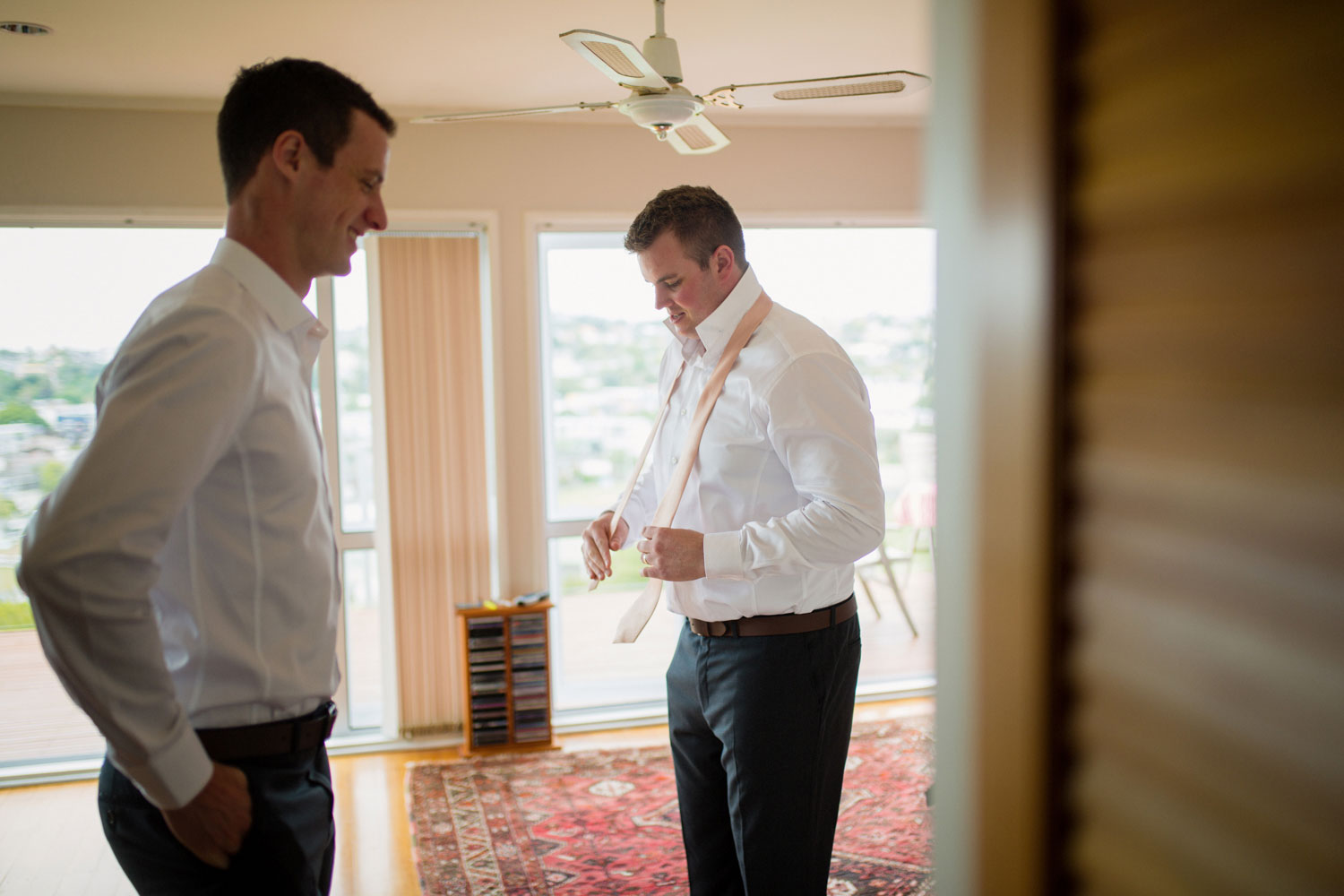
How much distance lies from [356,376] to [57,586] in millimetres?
3947

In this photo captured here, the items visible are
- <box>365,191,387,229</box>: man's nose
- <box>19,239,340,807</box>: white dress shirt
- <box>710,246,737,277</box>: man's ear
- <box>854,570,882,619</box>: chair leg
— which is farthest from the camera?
<box>854,570,882,619</box>: chair leg

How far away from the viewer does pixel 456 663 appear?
191 inches

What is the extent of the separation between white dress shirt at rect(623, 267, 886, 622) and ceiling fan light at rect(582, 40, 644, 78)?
2.16ft

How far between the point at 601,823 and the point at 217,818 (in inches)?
111

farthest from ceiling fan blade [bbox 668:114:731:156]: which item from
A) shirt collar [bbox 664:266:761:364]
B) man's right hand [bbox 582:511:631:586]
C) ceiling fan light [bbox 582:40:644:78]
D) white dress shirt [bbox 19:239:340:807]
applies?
white dress shirt [bbox 19:239:340:807]

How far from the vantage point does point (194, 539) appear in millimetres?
1150

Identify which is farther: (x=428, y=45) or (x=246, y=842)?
(x=428, y=45)

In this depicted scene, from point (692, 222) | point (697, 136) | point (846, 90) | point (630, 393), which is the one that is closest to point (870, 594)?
point (630, 393)

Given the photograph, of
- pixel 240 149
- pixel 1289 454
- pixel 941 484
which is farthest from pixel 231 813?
pixel 1289 454

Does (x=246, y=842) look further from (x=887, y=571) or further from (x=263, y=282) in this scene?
(x=887, y=571)

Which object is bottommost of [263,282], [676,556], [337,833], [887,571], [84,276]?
[337,833]

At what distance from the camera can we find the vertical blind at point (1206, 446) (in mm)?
310

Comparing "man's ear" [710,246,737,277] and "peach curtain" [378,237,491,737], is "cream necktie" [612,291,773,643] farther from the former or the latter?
"peach curtain" [378,237,491,737]

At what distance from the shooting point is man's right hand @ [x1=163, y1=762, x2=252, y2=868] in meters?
1.09
